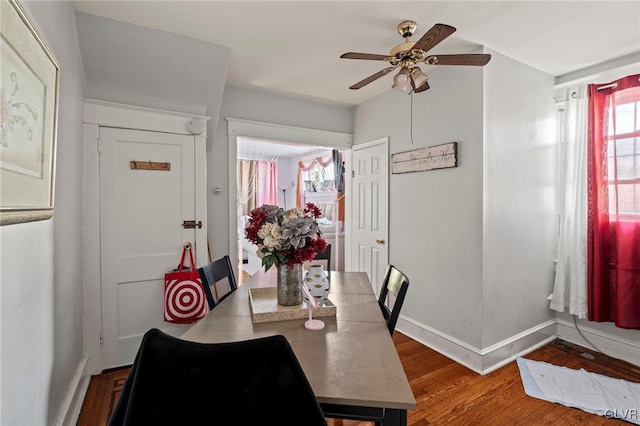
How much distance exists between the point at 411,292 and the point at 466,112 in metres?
1.66

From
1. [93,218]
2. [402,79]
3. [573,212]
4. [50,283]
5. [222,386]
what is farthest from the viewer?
[573,212]

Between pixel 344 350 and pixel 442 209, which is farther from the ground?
pixel 442 209

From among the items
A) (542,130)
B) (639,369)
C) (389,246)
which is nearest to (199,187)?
(389,246)

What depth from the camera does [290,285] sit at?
1451 mm

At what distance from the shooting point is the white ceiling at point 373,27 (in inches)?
70.2

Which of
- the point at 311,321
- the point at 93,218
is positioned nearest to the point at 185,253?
the point at 93,218

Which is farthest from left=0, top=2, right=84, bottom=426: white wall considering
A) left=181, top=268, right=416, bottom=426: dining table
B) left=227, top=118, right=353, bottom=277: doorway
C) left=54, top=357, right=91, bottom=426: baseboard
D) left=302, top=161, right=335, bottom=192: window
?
left=302, top=161, right=335, bottom=192: window

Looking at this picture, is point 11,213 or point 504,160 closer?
point 11,213

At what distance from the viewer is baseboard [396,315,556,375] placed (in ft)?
7.61

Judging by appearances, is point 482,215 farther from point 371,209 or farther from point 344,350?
point 344,350

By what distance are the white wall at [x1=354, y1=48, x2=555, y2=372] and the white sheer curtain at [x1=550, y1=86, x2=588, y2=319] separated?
9 cm

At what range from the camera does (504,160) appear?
238 centimetres

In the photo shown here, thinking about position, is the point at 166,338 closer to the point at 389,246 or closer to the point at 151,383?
the point at 151,383

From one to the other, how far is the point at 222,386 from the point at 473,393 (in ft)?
6.58
